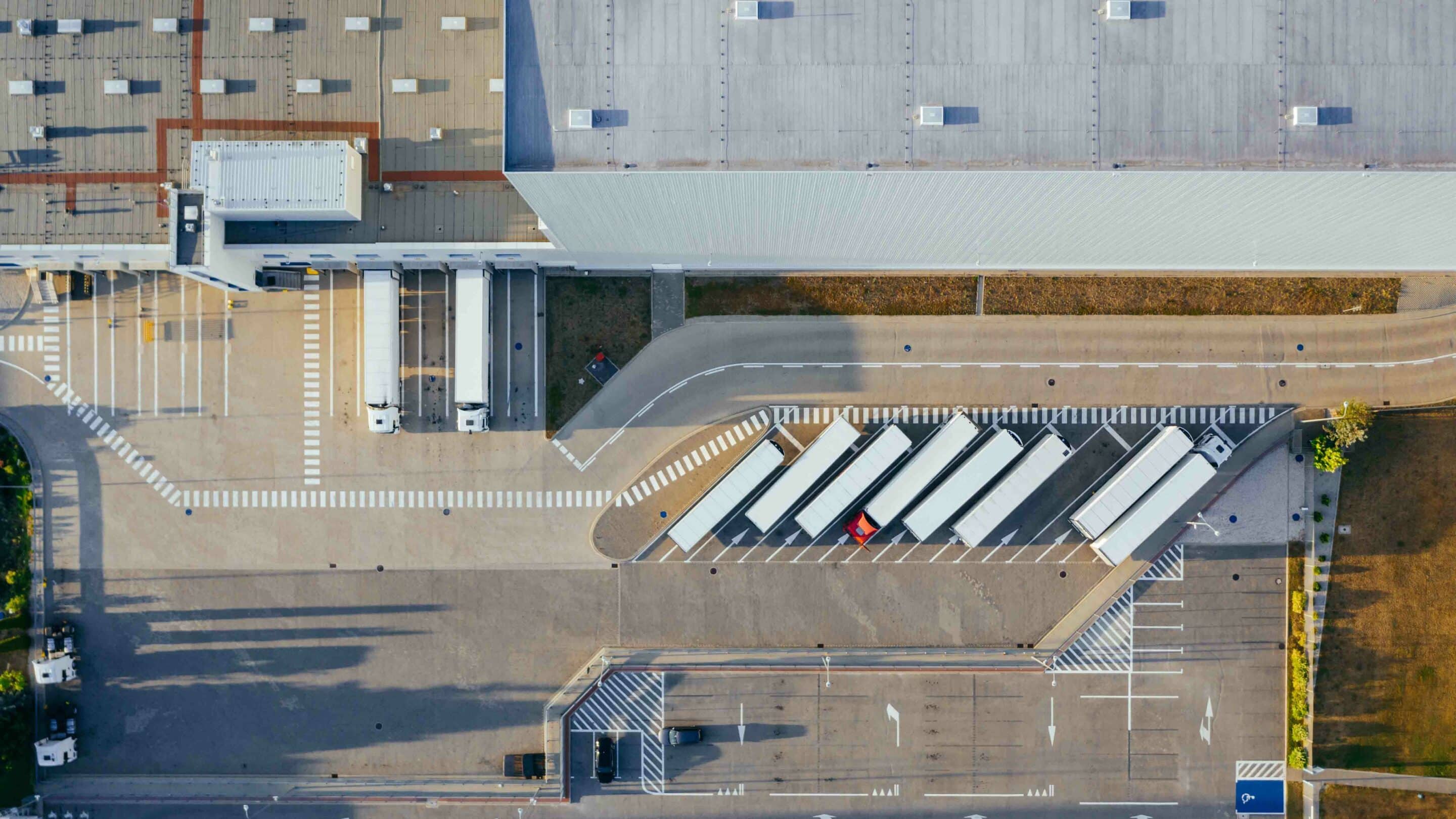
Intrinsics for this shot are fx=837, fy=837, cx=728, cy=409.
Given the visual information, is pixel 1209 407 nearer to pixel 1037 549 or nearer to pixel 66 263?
pixel 1037 549

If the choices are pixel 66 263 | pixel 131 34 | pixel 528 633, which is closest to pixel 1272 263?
pixel 528 633

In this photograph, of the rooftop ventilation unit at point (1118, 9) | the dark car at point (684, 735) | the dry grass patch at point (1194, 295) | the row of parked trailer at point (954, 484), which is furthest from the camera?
the dry grass patch at point (1194, 295)

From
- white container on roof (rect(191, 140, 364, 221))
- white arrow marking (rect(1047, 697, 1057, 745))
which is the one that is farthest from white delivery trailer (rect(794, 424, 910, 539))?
white container on roof (rect(191, 140, 364, 221))

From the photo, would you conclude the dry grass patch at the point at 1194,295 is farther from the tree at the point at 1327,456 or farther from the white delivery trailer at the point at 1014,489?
the white delivery trailer at the point at 1014,489

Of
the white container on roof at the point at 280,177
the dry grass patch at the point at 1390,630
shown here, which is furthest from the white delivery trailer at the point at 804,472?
the dry grass patch at the point at 1390,630

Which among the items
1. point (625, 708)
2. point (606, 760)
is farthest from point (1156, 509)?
point (606, 760)

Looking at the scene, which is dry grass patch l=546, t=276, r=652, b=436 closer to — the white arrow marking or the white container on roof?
the white container on roof

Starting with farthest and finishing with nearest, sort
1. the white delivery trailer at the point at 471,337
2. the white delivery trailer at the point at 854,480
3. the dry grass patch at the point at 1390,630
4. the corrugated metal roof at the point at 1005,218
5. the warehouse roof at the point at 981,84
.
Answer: the dry grass patch at the point at 1390,630 → the white delivery trailer at the point at 854,480 → the white delivery trailer at the point at 471,337 → the corrugated metal roof at the point at 1005,218 → the warehouse roof at the point at 981,84
